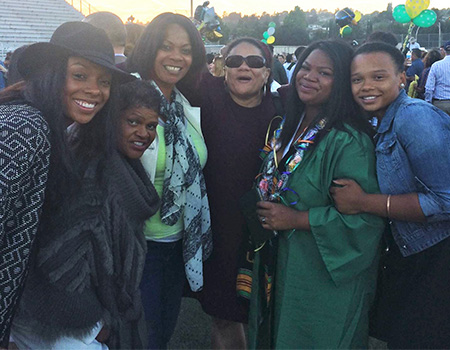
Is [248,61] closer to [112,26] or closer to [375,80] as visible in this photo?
[375,80]

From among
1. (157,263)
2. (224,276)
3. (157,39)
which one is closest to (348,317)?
(224,276)

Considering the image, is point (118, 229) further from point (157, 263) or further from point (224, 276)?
point (224, 276)

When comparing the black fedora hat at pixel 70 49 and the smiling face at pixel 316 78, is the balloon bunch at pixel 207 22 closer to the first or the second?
the smiling face at pixel 316 78

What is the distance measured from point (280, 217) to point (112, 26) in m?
2.68

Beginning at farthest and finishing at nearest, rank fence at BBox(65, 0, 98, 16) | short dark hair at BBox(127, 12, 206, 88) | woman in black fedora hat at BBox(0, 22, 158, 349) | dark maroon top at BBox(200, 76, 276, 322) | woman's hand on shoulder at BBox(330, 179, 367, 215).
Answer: fence at BBox(65, 0, 98, 16), dark maroon top at BBox(200, 76, 276, 322), short dark hair at BBox(127, 12, 206, 88), woman's hand on shoulder at BBox(330, 179, 367, 215), woman in black fedora hat at BBox(0, 22, 158, 349)

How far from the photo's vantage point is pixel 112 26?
3996mm

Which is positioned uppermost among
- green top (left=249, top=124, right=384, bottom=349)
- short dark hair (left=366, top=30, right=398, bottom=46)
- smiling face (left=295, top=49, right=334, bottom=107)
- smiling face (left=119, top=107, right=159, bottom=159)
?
short dark hair (left=366, top=30, right=398, bottom=46)

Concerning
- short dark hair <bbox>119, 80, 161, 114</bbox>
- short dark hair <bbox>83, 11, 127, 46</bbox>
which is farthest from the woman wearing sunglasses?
short dark hair <bbox>83, 11, 127, 46</bbox>

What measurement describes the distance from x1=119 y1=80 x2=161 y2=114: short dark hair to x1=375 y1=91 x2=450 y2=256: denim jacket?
1126 mm

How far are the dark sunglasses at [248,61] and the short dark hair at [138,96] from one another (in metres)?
0.66

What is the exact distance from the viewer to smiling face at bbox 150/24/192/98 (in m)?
2.51

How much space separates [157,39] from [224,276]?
147 cm

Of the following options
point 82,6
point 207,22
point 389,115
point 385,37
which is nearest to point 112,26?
point 385,37

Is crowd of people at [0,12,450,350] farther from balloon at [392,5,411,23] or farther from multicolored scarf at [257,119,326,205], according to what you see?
balloon at [392,5,411,23]
